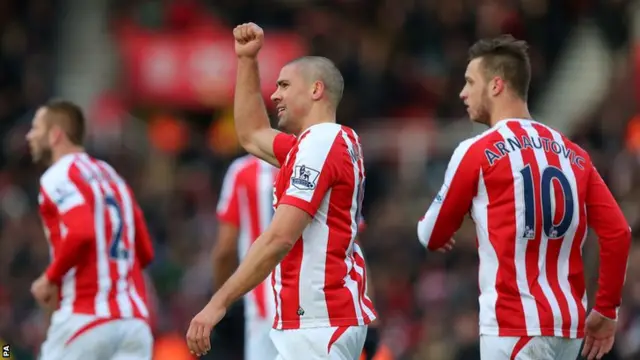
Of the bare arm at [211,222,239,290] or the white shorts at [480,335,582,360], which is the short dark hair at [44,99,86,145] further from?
the white shorts at [480,335,582,360]

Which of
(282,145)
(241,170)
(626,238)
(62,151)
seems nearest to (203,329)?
(282,145)

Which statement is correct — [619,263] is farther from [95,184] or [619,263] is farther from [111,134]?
[111,134]

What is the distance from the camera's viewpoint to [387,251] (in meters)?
14.4

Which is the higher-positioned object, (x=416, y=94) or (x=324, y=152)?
(x=324, y=152)

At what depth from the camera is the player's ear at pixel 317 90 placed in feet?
21.4

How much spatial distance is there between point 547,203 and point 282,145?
125 centimetres

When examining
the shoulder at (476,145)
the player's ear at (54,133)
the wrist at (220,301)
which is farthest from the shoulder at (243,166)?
the wrist at (220,301)

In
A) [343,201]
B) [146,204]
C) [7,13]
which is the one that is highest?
[343,201]

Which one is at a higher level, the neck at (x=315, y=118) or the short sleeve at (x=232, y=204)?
the neck at (x=315, y=118)

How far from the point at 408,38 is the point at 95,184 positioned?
31.5 ft

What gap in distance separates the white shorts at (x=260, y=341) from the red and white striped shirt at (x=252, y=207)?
0.15ft

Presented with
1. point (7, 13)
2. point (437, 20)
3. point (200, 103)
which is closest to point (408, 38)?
point (437, 20)

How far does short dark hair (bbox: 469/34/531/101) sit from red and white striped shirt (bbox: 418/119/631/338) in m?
0.20

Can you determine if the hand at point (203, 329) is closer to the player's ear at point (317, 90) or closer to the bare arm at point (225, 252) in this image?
the player's ear at point (317, 90)
